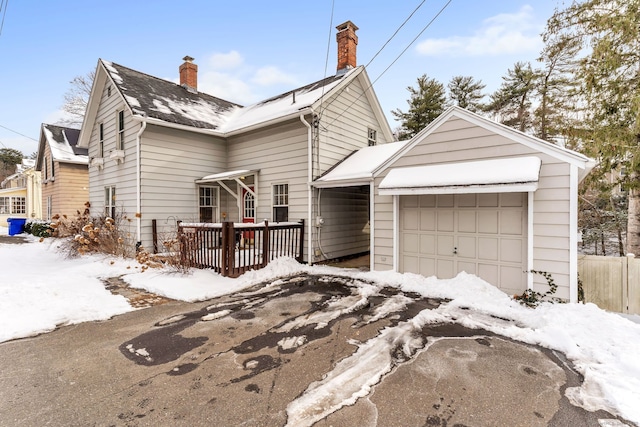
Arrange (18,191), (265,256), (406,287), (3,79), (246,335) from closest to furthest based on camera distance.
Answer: (246,335)
(406,287)
(265,256)
(3,79)
(18,191)

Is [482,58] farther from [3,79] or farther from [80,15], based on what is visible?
[3,79]

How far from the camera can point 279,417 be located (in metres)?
2.28

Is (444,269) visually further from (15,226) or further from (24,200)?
(24,200)

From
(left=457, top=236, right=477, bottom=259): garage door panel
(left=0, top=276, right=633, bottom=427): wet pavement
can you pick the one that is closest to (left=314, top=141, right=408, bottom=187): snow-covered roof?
(left=457, top=236, right=477, bottom=259): garage door panel

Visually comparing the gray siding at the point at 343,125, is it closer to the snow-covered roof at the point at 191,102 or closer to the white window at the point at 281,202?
the snow-covered roof at the point at 191,102

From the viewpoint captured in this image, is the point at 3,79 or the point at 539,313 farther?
the point at 3,79

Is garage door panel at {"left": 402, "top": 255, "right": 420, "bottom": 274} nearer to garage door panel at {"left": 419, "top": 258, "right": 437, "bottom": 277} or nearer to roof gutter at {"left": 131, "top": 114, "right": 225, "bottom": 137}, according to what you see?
garage door panel at {"left": 419, "top": 258, "right": 437, "bottom": 277}

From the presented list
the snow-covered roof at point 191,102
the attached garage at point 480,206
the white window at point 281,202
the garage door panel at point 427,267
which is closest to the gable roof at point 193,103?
the snow-covered roof at point 191,102

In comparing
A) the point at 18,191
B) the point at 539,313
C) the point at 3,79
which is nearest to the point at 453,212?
the point at 539,313

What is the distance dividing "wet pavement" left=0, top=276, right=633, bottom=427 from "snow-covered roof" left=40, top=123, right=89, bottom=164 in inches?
695

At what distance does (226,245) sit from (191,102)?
8.15m

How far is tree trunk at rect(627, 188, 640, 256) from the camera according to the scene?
25.7ft

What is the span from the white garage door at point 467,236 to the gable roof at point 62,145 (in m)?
18.9

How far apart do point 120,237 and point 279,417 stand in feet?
30.8
